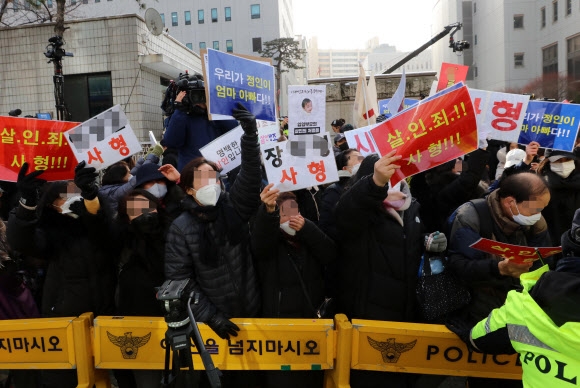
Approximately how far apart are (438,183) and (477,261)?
173 cm

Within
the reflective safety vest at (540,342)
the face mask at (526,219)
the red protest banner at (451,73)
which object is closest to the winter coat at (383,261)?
the face mask at (526,219)

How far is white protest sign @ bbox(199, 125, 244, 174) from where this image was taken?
3.65m

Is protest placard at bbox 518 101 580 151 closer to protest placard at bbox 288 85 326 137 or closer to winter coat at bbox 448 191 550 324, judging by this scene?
winter coat at bbox 448 191 550 324

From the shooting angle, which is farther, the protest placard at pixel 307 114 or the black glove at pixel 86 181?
the protest placard at pixel 307 114

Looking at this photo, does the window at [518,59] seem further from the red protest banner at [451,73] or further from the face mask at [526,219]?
the face mask at [526,219]

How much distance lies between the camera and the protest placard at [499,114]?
4.07 metres

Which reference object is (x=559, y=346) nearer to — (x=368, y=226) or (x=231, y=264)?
(x=368, y=226)

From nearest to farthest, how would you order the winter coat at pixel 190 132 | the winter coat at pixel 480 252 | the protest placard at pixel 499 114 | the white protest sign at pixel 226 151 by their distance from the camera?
the winter coat at pixel 480 252 < the white protest sign at pixel 226 151 < the protest placard at pixel 499 114 < the winter coat at pixel 190 132

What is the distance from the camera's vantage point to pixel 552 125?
491 centimetres

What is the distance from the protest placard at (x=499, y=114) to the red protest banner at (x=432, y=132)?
5.42ft

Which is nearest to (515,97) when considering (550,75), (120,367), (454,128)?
(454,128)

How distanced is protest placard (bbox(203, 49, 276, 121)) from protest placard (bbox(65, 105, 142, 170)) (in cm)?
76

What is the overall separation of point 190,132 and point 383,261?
2579 mm

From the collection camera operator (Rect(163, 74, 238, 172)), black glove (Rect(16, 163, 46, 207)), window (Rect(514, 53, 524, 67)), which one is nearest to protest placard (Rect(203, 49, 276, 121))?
camera operator (Rect(163, 74, 238, 172))
